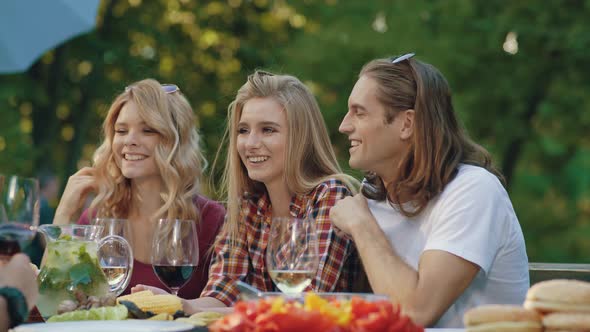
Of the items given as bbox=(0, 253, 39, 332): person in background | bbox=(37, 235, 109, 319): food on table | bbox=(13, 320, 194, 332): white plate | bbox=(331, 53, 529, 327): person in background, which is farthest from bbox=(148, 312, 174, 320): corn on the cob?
bbox=(331, 53, 529, 327): person in background

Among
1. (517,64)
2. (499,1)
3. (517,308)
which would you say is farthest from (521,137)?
(517,308)

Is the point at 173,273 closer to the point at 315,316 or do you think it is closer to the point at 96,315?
the point at 96,315

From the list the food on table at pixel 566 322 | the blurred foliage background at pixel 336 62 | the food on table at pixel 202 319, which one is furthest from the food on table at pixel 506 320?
the blurred foliage background at pixel 336 62

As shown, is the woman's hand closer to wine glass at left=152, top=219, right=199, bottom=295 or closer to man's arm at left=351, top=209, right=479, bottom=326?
wine glass at left=152, top=219, right=199, bottom=295

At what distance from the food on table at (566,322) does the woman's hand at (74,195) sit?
3.34 metres

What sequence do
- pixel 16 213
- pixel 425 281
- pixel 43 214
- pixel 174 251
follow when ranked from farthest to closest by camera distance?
pixel 43 214, pixel 174 251, pixel 425 281, pixel 16 213

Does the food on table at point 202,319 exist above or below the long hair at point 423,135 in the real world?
below

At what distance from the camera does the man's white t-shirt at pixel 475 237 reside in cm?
305

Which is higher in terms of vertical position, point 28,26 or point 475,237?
point 28,26

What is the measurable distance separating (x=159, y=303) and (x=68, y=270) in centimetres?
35

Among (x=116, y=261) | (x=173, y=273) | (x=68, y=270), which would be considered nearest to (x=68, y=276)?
(x=68, y=270)

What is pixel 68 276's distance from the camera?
281cm

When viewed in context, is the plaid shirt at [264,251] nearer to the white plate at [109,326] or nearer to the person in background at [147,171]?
the person in background at [147,171]

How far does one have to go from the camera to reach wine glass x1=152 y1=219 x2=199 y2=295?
120 inches
